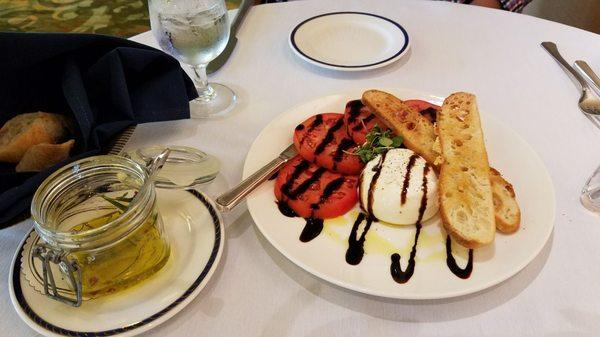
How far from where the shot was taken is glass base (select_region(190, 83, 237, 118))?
1057 millimetres

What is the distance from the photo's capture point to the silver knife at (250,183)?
762 mm

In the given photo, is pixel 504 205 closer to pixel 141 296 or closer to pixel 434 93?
pixel 434 93

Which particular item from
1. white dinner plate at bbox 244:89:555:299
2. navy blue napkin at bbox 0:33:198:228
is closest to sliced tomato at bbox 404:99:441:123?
white dinner plate at bbox 244:89:555:299

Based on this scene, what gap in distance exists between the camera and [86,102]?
849mm

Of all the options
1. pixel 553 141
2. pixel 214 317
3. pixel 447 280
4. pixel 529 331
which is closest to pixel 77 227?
pixel 214 317

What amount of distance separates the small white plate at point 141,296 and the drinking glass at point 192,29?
1.37 feet

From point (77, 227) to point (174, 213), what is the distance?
0.15 meters

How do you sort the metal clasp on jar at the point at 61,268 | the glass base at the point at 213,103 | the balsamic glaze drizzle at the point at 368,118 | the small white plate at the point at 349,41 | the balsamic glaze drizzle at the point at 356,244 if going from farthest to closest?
the small white plate at the point at 349,41
the glass base at the point at 213,103
the balsamic glaze drizzle at the point at 368,118
the balsamic glaze drizzle at the point at 356,244
the metal clasp on jar at the point at 61,268

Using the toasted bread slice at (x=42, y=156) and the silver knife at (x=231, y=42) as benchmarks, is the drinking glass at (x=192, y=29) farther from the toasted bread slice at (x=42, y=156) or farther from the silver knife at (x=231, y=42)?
the toasted bread slice at (x=42, y=156)

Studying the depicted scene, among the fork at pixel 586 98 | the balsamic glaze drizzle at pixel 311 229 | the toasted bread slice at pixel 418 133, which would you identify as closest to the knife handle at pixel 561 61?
the fork at pixel 586 98

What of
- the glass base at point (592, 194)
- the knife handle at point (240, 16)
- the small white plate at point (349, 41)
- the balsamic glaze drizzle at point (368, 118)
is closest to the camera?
the glass base at point (592, 194)

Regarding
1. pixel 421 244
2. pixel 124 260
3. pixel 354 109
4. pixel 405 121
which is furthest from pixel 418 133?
pixel 124 260

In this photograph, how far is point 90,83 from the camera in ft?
3.00

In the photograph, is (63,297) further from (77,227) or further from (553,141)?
(553,141)
